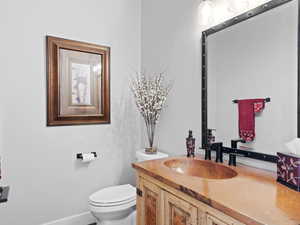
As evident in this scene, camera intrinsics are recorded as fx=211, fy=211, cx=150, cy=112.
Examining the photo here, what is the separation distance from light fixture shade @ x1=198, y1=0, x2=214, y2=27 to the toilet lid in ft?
5.39

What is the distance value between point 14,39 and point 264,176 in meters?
2.26

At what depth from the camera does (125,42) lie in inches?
101

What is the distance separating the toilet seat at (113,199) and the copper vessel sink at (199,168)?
61 centimetres

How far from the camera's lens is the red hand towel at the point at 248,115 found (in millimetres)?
1364

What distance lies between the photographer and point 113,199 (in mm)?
1840

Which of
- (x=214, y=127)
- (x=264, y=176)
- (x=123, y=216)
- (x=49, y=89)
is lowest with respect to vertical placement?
(x=123, y=216)

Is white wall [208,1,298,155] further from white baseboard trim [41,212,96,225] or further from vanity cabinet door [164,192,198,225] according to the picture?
white baseboard trim [41,212,96,225]

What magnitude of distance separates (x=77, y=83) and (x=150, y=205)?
1.50 metres

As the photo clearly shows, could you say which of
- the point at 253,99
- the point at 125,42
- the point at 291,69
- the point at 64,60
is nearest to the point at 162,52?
the point at 125,42

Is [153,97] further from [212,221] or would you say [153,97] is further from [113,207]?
→ [212,221]

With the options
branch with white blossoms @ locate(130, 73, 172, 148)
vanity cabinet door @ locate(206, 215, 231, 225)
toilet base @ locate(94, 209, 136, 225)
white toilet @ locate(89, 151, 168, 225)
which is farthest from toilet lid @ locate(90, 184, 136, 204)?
vanity cabinet door @ locate(206, 215, 231, 225)

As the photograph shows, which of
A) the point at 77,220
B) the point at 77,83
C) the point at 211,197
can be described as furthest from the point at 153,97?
the point at 77,220

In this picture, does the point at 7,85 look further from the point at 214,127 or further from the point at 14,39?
the point at 214,127

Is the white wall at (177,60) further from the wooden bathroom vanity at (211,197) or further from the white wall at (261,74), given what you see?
the wooden bathroom vanity at (211,197)
